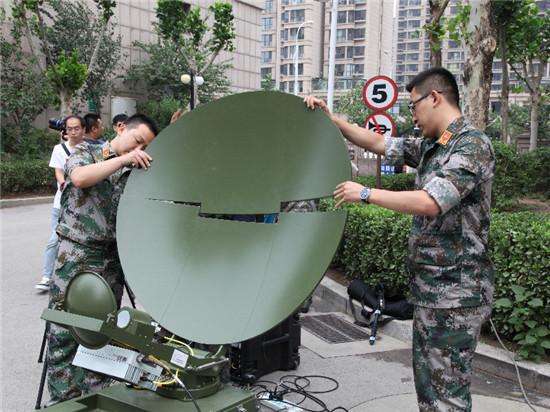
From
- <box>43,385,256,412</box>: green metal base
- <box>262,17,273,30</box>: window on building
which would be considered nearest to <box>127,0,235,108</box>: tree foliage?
<box>43,385,256,412</box>: green metal base

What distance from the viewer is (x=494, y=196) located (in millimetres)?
9938

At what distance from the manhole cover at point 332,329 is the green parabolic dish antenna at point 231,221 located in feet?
9.50

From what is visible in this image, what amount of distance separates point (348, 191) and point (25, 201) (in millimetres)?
13400

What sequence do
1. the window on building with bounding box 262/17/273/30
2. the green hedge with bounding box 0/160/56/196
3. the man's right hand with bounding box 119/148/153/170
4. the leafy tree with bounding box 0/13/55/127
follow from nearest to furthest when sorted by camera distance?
the man's right hand with bounding box 119/148/153/170
the green hedge with bounding box 0/160/56/196
the leafy tree with bounding box 0/13/55/127
the window on building with bounding box 262/17/273/30

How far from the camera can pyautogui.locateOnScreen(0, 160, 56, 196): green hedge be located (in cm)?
1454

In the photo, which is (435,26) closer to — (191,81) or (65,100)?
(191,81)

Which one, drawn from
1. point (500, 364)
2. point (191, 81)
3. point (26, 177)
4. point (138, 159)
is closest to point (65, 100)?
point (26, 177)

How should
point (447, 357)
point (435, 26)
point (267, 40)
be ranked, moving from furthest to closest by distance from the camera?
point (267, 40) → point (435, 26) → point (447, 357)

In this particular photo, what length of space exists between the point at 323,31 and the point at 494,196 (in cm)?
9363

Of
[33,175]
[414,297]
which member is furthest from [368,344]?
[33,175]

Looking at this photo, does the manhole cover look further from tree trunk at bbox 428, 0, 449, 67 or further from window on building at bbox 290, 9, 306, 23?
window on building at bbox 290, 9, 306, 23

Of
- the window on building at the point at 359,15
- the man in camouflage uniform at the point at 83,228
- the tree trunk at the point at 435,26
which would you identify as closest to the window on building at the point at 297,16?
the window on building at the point at 359,15

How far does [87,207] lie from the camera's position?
3271 mm

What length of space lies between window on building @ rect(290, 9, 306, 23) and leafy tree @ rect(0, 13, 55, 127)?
81216 millimetres
